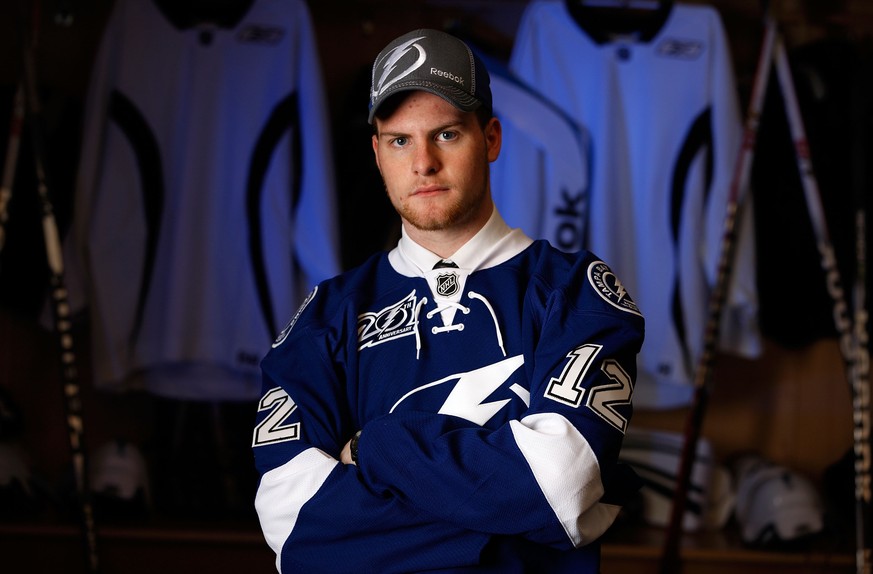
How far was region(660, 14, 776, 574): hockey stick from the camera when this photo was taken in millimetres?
2611

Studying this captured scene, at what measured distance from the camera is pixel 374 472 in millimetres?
1187

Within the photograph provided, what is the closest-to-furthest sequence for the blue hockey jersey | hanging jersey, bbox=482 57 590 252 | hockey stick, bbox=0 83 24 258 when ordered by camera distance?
1. the blue hockey jersey
2. hockey stick, bbox=0 83 24 258
3. hanging jersey, bbox=482 57 590 252

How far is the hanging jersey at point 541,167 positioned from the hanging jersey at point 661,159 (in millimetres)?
Answer: 82

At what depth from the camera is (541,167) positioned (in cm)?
270

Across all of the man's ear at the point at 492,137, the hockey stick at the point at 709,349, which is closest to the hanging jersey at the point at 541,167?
the hockey stick at the point at 709,349

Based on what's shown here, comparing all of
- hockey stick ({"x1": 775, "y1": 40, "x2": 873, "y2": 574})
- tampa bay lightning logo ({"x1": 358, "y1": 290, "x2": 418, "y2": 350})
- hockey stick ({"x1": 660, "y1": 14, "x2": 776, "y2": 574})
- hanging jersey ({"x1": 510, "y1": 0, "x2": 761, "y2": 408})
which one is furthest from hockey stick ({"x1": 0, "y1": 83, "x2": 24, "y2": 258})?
hockey stick ({"x1": 775, "y1": 40, "x2": 873, "y2": 574})

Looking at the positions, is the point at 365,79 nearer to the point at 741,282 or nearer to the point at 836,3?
the point at 741,282

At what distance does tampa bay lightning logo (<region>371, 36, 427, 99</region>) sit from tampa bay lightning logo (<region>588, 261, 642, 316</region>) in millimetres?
351

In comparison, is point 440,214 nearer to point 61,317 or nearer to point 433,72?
point 433,72

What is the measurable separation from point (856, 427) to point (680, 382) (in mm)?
466

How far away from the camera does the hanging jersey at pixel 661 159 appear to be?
271 cm

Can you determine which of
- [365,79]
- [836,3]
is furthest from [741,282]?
[365,79]

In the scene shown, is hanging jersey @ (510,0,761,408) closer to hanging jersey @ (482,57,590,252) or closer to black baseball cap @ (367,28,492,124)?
hanging jersey @ (482,57,590,252)

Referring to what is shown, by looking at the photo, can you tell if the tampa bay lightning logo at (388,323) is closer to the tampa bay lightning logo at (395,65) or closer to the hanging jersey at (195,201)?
the tampa bay lightning logo at (395,65)
